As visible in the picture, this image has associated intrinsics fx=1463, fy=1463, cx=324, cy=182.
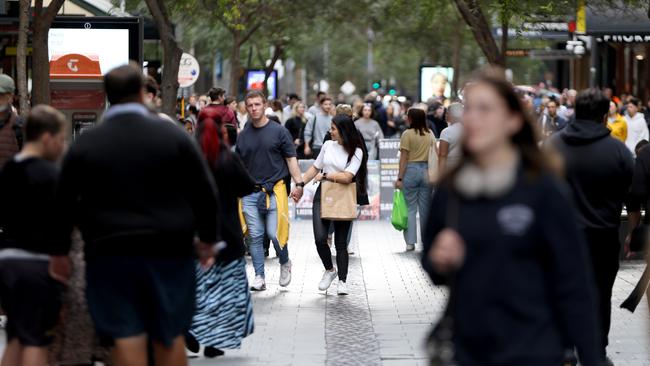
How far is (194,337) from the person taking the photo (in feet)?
31.0

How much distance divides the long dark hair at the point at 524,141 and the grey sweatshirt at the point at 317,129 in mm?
18356

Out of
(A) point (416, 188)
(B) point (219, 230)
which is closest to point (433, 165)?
(A) point (416, 188)

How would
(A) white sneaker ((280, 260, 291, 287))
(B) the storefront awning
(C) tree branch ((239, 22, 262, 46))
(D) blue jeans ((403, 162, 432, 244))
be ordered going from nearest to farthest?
1. (A) white sneaker ((280, 260, 291, 287))
2. (D) blue jeans ((403, 162, 432, 244))
3. (B) the storefront awning
4. (C) tree branch ((239, 22, 262, 46))

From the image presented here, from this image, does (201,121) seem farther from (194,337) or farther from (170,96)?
(170,96)

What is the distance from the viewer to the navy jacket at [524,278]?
4.74 meters

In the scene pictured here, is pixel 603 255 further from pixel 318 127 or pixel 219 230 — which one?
pixel 318 127

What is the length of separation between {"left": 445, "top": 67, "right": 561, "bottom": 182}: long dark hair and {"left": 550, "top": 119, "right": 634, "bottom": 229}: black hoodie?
3314 mm

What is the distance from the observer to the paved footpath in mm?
9656

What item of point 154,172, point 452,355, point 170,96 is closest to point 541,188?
point 452,355

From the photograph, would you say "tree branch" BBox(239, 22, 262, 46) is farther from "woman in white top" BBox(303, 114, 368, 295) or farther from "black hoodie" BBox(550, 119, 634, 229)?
"black hoodie" BBox(550, 119, 634, 229)

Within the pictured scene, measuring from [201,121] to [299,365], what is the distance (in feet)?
5.66

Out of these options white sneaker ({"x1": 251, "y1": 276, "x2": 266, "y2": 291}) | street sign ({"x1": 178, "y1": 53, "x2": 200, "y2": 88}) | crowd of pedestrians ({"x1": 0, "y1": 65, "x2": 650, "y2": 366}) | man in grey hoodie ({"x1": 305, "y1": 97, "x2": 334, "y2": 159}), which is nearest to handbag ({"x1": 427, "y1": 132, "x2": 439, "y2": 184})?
white sneaker ({"x1": 251, "y1": 276, "x2": 266, "y2": 291})

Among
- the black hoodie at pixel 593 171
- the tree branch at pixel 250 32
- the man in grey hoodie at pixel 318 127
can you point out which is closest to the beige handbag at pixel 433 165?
the man in grey hoodie at pixel 318 127

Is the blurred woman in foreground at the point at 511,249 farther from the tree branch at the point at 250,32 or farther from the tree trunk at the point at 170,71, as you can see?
the tree branch at the point at 250,32
